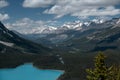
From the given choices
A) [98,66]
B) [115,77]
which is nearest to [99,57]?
[98,66]

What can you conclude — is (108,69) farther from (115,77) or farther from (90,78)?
(115,77)

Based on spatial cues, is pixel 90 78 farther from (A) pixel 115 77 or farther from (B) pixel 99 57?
(A) pixel 115 77

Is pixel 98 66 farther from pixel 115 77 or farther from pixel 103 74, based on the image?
pixel 115 77

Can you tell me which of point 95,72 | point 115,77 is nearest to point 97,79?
point 95,72

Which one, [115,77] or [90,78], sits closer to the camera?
[90,78]

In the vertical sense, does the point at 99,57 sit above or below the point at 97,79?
above

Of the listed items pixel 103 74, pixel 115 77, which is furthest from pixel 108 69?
pixel 115 77

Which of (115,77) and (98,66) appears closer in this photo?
(98,66)
